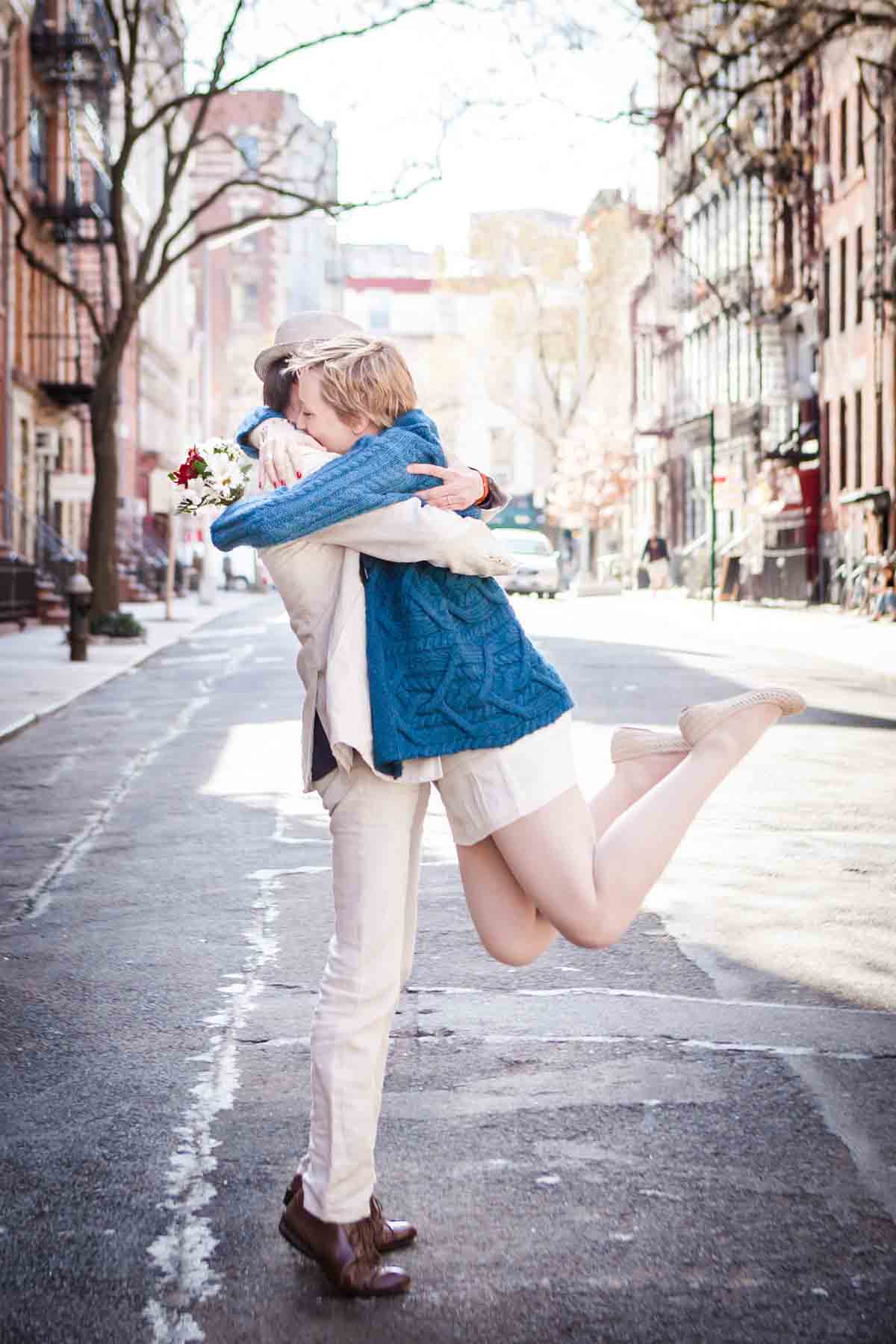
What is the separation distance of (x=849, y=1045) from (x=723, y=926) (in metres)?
1.82

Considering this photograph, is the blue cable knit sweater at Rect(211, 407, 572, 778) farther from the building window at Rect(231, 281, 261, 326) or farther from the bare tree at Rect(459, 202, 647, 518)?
the building window at Rect(231, 281, 261, 326)

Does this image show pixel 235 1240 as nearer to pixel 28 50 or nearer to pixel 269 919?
pixel 269 919

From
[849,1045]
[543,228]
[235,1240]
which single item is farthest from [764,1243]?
[543,228]

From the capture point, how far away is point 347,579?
3723 millimetres

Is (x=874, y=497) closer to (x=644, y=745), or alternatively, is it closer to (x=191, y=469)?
(x=644, y=745)

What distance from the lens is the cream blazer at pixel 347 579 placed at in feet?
12.0

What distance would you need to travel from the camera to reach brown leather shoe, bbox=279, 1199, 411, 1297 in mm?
3566

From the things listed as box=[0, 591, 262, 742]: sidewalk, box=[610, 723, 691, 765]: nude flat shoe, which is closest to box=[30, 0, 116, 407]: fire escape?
box=[0, 591, 262, 742]: sidewalk

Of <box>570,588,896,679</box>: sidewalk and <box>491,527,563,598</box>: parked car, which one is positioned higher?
<box>491,527,563,598</box>: parked car

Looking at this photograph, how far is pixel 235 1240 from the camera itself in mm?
3836

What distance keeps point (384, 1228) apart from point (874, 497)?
36316mm

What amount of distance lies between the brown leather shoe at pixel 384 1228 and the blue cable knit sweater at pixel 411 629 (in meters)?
0.81

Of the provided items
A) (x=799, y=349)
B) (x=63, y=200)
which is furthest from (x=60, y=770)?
(x=799, y=349)

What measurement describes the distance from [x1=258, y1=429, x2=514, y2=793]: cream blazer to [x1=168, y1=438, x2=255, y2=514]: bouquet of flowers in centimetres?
29
